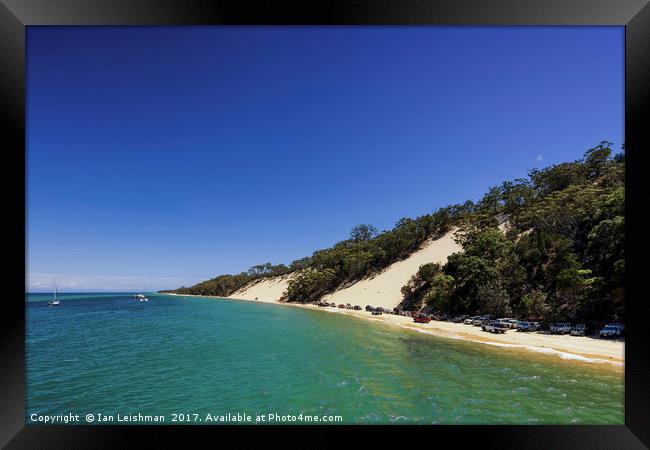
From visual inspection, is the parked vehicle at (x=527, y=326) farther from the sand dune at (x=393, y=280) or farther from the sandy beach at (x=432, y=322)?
the sand dune at (x=393, y=280)

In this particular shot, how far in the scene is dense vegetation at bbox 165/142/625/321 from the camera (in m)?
19.1

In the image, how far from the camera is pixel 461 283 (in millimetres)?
29156

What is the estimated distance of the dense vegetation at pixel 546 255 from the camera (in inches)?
750

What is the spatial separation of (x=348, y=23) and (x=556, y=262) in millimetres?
27251

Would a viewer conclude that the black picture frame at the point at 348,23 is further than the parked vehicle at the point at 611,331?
No

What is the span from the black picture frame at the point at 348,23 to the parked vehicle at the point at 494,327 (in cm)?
2005

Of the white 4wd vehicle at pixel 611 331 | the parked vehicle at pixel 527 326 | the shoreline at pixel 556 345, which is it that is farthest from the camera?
the parked vehicle at pixel 527 326

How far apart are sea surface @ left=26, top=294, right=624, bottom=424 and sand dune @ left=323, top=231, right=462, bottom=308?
26499 mm

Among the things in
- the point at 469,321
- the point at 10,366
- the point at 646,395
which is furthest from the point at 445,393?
the point at 469,321

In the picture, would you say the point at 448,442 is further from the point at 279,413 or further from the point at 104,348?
the point at 104,348

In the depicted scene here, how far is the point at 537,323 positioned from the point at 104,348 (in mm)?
30258

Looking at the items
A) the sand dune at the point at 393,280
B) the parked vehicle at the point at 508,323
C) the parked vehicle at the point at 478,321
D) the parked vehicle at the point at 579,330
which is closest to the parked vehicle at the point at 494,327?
the parked vehicle at the point at 508,323

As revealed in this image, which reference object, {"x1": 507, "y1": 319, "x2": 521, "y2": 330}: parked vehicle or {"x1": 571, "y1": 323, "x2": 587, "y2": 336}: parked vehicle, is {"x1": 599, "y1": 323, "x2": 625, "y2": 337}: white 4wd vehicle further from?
{"x1": 507, "y1": 319, "x2": 521, "y2": 330}: parked vehicle

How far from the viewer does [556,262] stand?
2270cm
